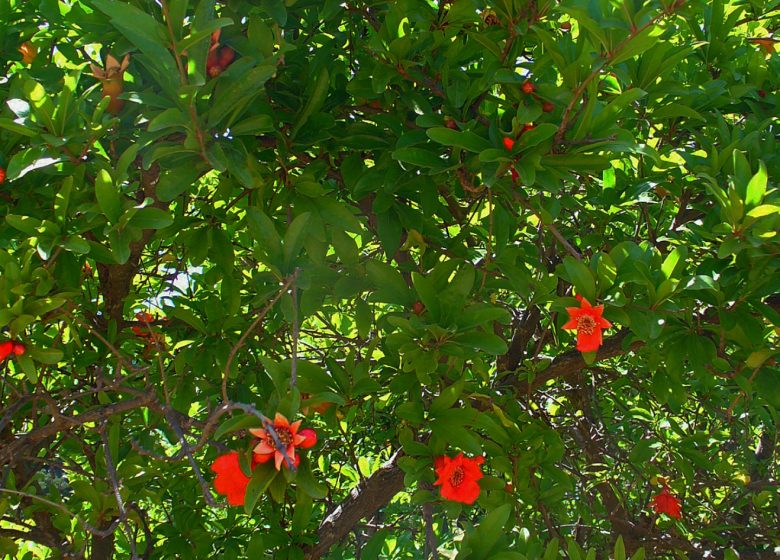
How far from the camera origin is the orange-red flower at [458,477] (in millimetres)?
1658

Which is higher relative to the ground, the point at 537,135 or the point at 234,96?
the point at 234,96

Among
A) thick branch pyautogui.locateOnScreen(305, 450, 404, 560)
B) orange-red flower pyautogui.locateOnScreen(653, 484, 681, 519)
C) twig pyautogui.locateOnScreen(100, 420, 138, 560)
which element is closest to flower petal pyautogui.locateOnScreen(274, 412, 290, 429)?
twig pyautogui.locateOnScreen(100, 420, 138, 560)

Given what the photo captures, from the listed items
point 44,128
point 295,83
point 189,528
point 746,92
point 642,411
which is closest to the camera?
point 44,128

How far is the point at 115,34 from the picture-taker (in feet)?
5.06

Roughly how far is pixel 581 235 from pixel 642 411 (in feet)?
2.89

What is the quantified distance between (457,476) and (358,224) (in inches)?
23.7

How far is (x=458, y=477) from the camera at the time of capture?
1.68 metres

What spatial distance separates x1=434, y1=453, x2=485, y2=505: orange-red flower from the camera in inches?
65.3

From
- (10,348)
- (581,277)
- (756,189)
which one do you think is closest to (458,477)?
(581,277)

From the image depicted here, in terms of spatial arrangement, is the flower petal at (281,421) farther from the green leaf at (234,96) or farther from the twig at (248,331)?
the green leaf at (234,96)

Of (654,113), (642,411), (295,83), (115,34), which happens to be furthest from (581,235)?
(115,34)

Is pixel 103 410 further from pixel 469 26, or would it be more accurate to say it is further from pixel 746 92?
pixel 746 92

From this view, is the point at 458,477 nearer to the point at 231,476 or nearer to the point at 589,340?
the point at 589,340

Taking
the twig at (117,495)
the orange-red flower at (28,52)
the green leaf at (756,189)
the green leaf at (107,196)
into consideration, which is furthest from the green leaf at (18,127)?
the green leaf at (756,189)
